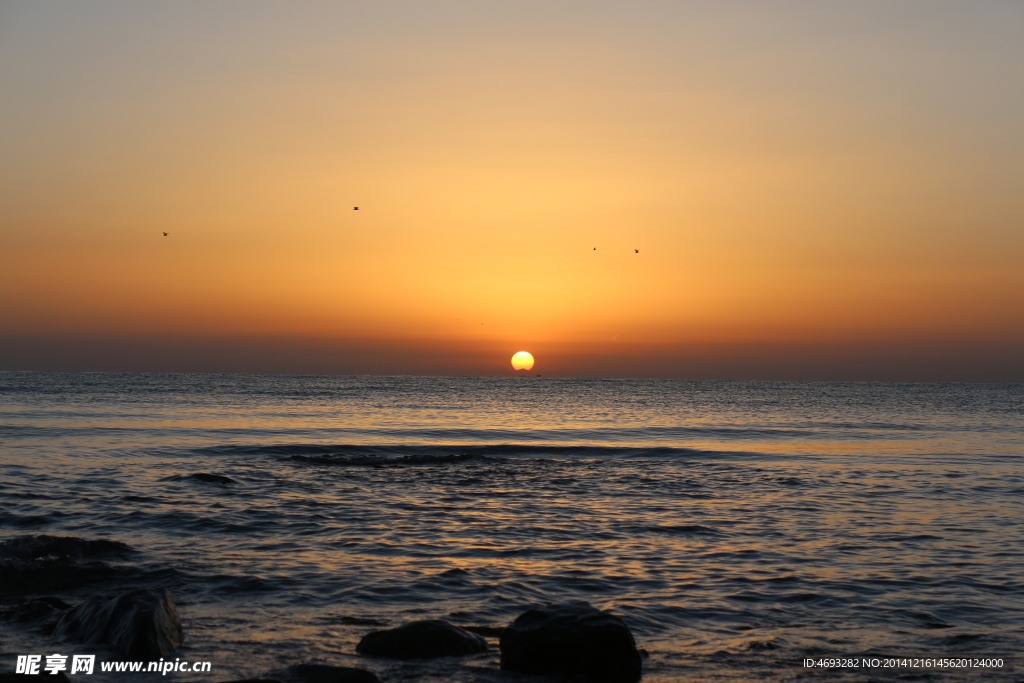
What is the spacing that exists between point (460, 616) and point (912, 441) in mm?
43060

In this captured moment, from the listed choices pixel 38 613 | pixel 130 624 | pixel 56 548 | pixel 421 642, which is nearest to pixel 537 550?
pixel 421 642

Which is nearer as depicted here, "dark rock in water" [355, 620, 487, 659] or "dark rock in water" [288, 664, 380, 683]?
"dark rock in water" [288, 664, 380, 683]

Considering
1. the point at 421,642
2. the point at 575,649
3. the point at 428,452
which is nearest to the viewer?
the point at 575,649

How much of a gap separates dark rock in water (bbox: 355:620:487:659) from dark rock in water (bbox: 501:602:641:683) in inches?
25.4

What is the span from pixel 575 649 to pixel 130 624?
5585 mm

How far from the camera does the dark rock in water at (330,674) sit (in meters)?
8.48

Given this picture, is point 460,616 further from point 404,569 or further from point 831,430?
point 831,430

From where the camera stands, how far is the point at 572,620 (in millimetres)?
9547

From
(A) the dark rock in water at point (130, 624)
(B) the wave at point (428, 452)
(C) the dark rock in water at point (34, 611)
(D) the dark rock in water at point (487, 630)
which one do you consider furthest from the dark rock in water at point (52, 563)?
(B) the wave at point (428, 452)

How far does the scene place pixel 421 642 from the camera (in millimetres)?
9820

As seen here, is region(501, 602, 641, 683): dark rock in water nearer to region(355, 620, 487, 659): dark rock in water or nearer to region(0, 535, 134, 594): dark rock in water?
region(355, 620, 487, 659): dark rock in water

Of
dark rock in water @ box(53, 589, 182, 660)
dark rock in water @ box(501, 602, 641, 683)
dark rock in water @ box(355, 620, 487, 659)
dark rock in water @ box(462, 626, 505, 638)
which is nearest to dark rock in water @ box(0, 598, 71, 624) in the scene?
dark rock in water @ box(53, 589, 182, 660)

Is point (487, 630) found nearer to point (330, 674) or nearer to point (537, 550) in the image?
point (330, 674)

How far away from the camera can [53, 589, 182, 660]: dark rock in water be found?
9.43 metres
